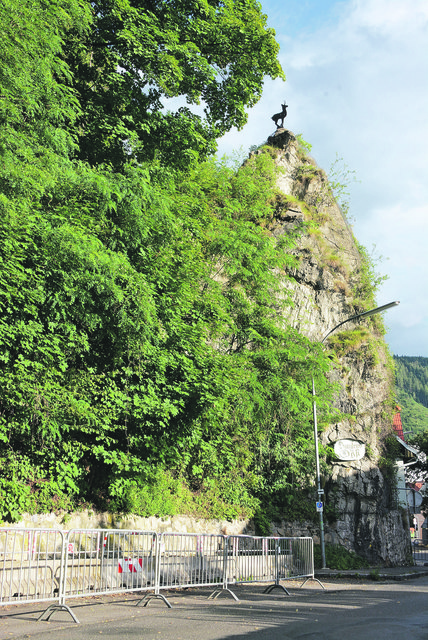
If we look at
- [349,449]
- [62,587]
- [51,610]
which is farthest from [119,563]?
[349,449]

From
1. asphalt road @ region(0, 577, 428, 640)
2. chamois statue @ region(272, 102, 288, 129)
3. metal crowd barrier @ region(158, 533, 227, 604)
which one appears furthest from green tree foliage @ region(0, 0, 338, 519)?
chamois statue @ region(272, 102, 288, 129)

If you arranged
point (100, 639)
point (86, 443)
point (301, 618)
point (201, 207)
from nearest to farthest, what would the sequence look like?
point (100, 639)
point (301, 618)
point (86, 443)
point (201, 207)

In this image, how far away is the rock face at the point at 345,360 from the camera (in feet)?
83.7

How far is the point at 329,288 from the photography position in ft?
103

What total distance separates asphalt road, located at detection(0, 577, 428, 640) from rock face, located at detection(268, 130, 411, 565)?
13.3m

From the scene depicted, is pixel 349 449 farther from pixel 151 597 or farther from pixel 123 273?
pixel 151 597

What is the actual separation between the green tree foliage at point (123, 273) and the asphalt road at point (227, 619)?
3.83 m

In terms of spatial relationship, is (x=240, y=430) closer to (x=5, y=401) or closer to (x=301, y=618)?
(x=5, y=401)

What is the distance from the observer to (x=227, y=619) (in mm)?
7891

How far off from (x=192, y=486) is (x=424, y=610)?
10.9 metres

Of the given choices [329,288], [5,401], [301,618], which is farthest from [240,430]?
[329,288]

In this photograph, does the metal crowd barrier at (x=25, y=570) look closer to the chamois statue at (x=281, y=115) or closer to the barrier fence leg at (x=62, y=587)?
the barrier fence leg at (x=62, y=587)

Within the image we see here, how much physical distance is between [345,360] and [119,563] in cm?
2296

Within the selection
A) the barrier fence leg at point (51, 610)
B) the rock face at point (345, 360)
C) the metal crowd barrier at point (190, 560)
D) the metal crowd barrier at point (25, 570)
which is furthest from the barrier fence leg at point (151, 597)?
the rock face at point (345, 360)
